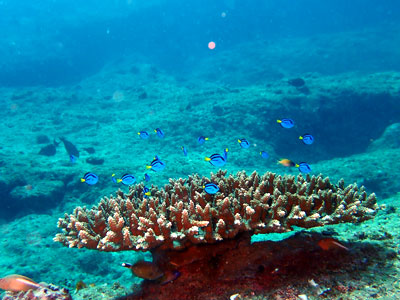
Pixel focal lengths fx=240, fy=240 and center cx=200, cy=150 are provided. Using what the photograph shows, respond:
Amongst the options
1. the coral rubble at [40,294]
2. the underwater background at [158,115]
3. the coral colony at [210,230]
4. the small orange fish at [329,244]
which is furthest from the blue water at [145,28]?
the small orange fish at [329,244]

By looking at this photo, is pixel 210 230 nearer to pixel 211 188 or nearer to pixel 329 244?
pixel 211 188

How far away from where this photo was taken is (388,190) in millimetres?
11039

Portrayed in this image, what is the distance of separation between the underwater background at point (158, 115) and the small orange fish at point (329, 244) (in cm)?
37

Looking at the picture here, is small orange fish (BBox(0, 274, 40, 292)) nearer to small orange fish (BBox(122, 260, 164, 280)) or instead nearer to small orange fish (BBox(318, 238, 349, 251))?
small orange fish (BBox(122, 260, 164, 280))

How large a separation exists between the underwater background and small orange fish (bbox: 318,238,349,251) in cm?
37

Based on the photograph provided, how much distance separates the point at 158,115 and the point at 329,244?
17388mm

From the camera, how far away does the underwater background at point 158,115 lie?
8.54 m

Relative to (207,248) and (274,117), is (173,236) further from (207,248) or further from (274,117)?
(274,117)

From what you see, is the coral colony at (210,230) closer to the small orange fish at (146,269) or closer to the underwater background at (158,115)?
the small orange fish at (146,269)

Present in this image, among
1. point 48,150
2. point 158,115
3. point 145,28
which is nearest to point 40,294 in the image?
point 48,150

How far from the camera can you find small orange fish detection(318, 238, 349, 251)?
11.5ft

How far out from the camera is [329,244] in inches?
139

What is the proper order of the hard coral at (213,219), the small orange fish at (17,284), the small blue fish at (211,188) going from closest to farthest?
the hard coral at (213,219), the small orange fish at (17,284), the small blue fish at (211,188)

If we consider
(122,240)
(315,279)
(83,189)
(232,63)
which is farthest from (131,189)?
(232,63)
